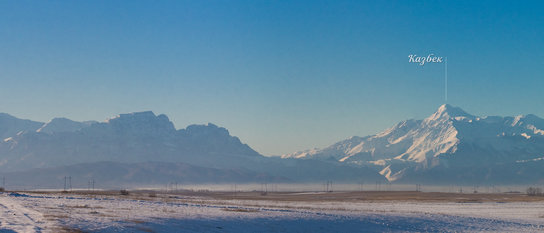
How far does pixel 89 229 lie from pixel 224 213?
64.9ft

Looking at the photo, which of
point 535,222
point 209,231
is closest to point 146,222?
point 209,231

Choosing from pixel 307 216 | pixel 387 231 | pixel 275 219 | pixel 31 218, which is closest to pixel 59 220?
pixel 31 218

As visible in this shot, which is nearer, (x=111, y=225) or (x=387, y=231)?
(x=111, y=225)

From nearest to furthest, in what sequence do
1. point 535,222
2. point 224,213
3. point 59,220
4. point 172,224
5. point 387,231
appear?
1. point 59,220
2. point 172,224
3. point 387,231
4. point 224,213
5. point 535,222

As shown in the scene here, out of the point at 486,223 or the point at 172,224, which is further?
the point at 486,223

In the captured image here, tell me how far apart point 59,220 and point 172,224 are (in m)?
8.55

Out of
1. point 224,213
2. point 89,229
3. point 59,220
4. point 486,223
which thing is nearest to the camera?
point 89,229

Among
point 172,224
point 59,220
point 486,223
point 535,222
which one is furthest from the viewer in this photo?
point 535,222

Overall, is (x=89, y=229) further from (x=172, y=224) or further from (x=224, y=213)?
(x=224, y=213)

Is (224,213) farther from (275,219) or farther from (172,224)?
(172,224)

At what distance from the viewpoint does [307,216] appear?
58125 mm

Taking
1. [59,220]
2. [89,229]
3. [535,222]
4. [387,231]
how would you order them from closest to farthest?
[89,229], [59,220], [387,231], [535,222]

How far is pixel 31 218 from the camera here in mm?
42875

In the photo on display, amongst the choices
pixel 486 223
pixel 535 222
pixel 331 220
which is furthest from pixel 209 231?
pixel 535 222
